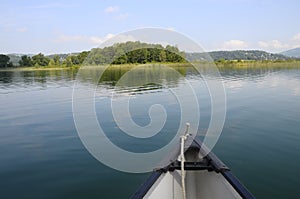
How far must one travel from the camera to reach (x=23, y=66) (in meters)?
111

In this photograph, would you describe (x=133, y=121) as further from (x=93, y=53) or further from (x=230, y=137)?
(x=93, y=53)

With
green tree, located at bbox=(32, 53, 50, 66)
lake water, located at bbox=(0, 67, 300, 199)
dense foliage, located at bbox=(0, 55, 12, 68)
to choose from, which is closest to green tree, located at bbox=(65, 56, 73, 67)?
green tree, located at bbox=(32, 53, 50, 66)

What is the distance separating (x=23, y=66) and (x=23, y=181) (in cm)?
11498

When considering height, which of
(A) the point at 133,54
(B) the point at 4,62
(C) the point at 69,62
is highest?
→ (B) the point at 4,62

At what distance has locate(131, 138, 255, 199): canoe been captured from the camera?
4.37 metres

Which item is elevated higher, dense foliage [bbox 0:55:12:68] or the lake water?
dense foliage [bbox 0:55:12:68]

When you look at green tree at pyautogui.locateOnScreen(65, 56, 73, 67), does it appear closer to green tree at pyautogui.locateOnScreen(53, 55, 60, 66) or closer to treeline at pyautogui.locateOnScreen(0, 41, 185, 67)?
green tree at pyautogui.locateOnScreen(53, 55, 60, 66)

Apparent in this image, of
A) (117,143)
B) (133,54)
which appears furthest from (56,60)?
(133,54)

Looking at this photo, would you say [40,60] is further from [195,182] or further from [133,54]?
[195,182]

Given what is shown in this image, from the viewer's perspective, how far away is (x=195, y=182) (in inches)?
218

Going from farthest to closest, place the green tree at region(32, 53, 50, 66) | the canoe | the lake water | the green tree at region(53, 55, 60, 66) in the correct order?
the green tree at region(32, 53, 50, 66), the green tree at region(53, 55, 60, 66), the lake water, the canoe

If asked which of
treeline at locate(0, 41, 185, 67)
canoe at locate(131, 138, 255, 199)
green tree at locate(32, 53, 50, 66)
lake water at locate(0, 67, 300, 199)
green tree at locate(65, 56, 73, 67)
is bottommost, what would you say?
lake water at locate(0, 67, 300, 199)

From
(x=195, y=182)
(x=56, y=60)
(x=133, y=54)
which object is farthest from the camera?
(x=56, y=60)

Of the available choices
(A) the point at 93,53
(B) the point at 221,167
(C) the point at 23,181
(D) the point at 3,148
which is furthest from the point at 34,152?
(B) the point at 221,167
